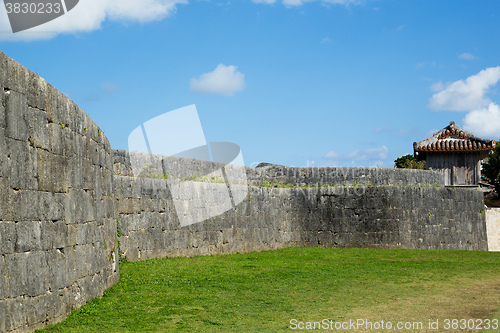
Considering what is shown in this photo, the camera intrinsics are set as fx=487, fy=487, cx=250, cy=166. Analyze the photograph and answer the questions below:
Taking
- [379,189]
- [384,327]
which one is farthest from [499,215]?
[384,327]

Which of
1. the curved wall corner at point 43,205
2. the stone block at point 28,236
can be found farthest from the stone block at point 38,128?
the stone block at point 28,236

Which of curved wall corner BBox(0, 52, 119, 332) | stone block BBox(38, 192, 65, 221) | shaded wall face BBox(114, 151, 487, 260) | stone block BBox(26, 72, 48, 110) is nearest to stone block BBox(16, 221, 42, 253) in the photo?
curved wall corner BBox(0, 52, 119, 332)

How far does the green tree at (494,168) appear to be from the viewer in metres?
34.1

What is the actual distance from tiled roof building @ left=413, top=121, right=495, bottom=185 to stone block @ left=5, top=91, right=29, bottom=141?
21.8 metres

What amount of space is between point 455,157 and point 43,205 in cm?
2272

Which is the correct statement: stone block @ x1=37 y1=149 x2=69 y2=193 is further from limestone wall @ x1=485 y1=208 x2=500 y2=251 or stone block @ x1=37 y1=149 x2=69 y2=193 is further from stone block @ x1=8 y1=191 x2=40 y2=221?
limestone wall @ x1=485 y1=208 x2=500 y2=251

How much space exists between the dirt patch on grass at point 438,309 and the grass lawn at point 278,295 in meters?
0.01

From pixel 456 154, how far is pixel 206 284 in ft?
63.6

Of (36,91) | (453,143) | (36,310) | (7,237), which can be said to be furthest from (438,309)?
(453,143)

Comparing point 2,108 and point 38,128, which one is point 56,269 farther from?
point 2,108

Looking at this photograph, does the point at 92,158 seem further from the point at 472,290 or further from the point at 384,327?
the point at 472,290

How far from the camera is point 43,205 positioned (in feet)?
19.2

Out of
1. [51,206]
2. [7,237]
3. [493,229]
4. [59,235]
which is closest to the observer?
[7,237]

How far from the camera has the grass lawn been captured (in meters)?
A: 6.34
